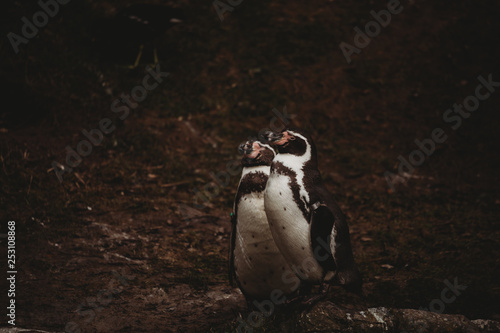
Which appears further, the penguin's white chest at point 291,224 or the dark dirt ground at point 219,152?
the dark dirt ground at point 219,152

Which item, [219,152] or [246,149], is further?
[219,152]

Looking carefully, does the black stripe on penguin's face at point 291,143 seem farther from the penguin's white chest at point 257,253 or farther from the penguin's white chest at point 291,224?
the penguin's white chest at point 257,253

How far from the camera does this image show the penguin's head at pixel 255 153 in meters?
4.23

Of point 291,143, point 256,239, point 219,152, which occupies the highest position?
point 291,143

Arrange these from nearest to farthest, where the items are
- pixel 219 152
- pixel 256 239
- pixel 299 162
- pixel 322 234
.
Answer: pixel 322 234 < pixel 299 162 < pixel 256 239 < pixel 219 152

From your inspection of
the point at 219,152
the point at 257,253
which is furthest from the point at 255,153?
the point at 219,152

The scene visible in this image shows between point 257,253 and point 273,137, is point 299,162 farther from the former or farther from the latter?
point 257,253

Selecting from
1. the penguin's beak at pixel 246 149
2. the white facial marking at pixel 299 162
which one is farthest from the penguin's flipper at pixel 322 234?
the penguin's beak at pixel 246 149

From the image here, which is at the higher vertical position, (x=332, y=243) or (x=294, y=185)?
(x=294, y=185)

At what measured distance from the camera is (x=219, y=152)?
8.95 m

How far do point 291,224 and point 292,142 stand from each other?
2.17 feet

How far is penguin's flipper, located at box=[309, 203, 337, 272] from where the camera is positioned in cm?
379

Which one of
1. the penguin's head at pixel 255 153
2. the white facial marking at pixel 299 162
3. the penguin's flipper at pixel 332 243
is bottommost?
the penguin's flipper at pixel 332 243

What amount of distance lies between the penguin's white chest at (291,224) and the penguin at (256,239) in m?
0.25
